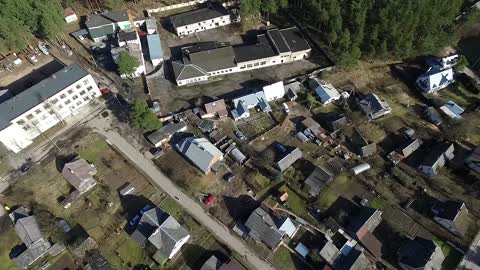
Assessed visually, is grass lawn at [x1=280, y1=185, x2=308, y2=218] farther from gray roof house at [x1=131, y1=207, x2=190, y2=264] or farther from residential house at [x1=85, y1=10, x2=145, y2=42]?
residential house at [x1=85, y1=10, x2=145, y2=42]

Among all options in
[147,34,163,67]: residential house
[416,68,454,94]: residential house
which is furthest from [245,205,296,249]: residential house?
[416,68,454,94]: residential house

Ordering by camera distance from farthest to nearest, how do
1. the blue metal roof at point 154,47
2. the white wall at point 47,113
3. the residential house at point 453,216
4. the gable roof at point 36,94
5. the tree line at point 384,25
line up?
the blue metal roof at point 154,47 < the tree line at point 384,25 < the white wall at point 47,113 < the gable roof at point 36,94 < the residential house at point 453,216

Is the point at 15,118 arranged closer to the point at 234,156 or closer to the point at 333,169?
the point at 234,156

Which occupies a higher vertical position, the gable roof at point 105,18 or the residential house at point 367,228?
the gable roof at point 105,18

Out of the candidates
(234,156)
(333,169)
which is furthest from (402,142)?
(234,156)

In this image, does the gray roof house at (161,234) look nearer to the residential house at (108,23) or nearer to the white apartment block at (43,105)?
the white apartment block at (43,105)

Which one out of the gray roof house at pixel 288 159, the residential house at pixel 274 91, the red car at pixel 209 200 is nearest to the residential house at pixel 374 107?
the residential house at pixel 274 91
